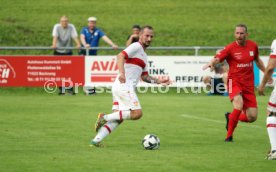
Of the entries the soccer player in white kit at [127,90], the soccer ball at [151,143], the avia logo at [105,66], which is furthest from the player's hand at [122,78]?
the avia logo at [105,66]

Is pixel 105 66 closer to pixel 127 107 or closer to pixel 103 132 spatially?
pixel 127 107

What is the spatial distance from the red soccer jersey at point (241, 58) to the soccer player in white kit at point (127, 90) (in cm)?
187

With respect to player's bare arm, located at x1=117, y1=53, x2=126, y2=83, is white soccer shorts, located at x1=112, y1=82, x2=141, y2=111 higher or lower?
lower

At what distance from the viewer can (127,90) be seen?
1323 cm

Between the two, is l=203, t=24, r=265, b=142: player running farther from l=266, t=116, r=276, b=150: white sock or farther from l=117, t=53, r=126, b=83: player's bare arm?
l=266, t=116, r=276, b=150: white sock

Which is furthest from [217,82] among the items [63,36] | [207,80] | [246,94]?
[246,94]

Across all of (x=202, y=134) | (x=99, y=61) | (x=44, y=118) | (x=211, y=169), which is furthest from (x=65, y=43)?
(x=211, y=169)

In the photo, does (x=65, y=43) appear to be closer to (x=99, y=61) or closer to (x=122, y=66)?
(x=99, y=61)

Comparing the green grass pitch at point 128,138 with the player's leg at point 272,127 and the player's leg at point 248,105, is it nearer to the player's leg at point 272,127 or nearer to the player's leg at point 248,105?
the player's leg at point 272,127

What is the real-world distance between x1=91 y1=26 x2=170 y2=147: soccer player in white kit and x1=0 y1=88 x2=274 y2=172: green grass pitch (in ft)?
1.34

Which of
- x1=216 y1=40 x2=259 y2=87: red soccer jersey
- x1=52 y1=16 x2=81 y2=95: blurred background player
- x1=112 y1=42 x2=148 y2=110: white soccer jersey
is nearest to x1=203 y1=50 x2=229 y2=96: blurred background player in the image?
x1=52 y1=16 x2=81 y2=95: blurred background player

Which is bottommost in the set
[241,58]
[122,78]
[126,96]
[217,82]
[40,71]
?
[217,82]

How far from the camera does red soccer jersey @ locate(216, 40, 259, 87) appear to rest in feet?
48.2

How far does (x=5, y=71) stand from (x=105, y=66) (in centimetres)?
337
